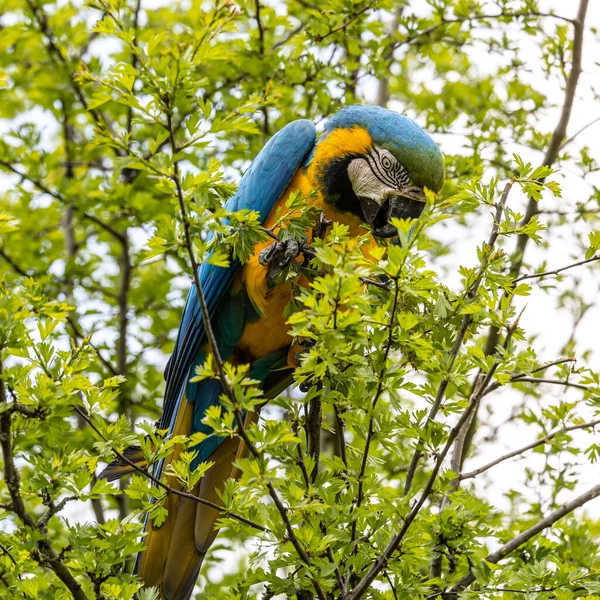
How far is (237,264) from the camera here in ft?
11.8

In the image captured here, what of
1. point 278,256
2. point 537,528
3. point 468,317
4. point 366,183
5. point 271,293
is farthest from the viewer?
point 271,293

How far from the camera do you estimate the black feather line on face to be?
352 cm

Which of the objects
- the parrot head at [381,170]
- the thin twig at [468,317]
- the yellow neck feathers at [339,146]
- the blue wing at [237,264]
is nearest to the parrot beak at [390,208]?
the parrot head at [381,170]

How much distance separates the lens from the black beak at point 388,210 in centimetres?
345

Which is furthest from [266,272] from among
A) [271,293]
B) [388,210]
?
[388,210]

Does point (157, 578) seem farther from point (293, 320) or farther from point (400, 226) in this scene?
point (400, 226)

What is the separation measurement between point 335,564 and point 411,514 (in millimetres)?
257

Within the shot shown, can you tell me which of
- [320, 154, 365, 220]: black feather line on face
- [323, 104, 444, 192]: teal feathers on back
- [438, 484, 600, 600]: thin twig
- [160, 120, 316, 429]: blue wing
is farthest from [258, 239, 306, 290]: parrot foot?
[438, 484, 600, 600]: thin twig

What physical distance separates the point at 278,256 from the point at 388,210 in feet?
2.03

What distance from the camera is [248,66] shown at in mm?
4398

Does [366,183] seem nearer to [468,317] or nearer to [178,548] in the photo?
[468,317]

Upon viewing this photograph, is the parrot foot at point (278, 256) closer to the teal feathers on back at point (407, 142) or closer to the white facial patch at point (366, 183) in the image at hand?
the white facial patch at point (366, 183)

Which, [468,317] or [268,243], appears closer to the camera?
[468,317]

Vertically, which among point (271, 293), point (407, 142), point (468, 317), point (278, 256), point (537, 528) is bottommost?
point (537, 528)
